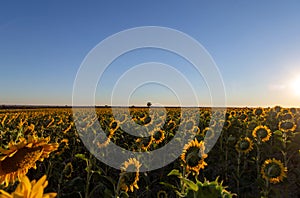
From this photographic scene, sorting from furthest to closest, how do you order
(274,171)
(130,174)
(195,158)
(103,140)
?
1. (103,140)
2. (274,171)
3. (195,158)
4. (130,174)

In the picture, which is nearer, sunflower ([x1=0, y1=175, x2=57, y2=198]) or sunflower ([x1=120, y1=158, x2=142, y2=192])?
sunflower ([x1=0, y1=175, x2=57, y2=198])

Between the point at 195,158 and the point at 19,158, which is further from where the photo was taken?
the point at 195,158

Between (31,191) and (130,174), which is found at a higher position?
(31,191)

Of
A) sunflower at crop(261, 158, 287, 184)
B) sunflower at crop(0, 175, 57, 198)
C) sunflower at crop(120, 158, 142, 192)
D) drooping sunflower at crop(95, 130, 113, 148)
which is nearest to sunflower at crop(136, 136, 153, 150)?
drooping sunflower at crop(95, 130, 113, 148)

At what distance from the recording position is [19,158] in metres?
1.60

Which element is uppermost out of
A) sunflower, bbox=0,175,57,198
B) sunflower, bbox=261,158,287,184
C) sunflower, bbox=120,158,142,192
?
sunflower, bbox=0,175,57,198

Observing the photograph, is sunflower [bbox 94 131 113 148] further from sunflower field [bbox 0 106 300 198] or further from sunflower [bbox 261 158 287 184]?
sunflower [bbox 261 158 287 184]

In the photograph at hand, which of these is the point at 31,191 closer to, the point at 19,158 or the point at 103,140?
the point at 19,158

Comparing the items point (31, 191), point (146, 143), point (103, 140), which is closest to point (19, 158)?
point (31, 191)

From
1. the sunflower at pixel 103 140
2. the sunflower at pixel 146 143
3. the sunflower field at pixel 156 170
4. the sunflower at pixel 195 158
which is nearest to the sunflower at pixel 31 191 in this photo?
the sunflower field at pixel 156 170

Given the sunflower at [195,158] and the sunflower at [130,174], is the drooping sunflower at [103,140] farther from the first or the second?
the sunflower at [195,158]

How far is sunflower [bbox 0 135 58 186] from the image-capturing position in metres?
1.54

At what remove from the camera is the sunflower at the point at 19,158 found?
154 cm

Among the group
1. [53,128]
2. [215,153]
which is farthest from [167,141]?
[53,128]
